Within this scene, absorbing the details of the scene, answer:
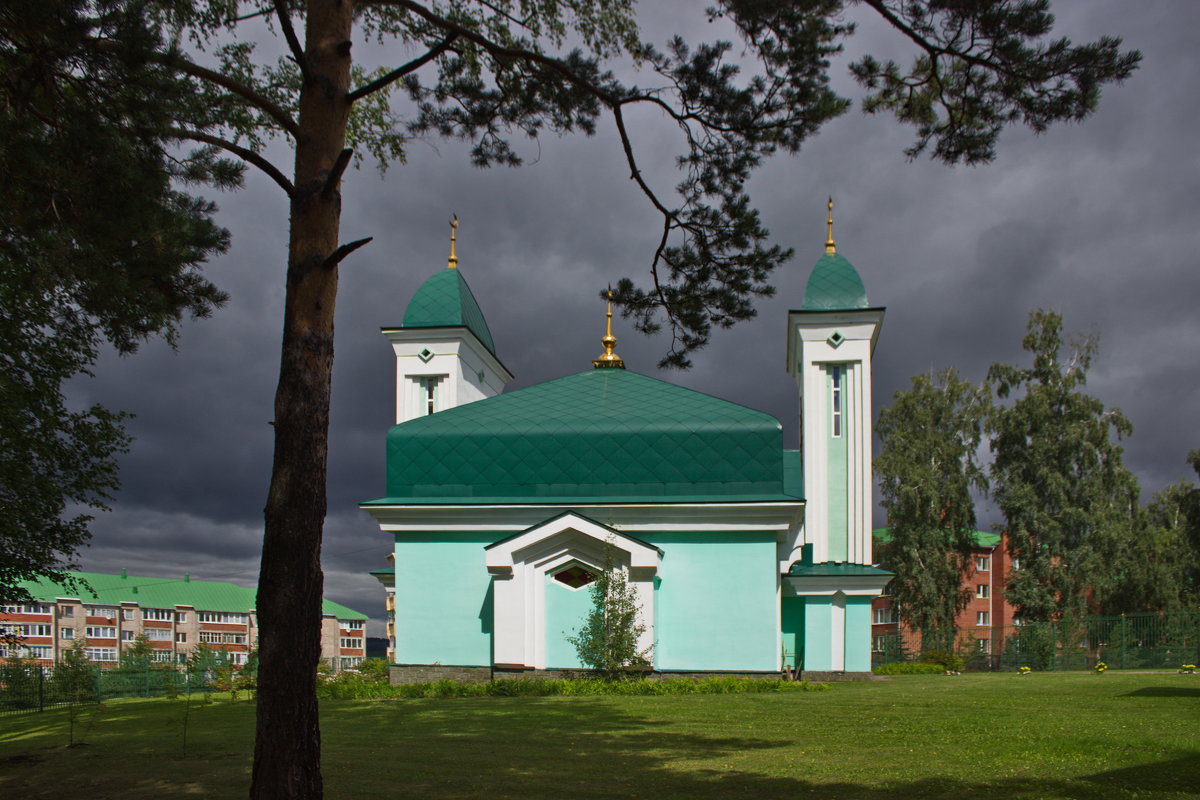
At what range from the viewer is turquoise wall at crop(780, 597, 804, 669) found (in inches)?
985

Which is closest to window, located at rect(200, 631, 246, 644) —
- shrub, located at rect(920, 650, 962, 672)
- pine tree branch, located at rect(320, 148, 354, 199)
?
shrub, located at rect(920, 650, 962, 672)

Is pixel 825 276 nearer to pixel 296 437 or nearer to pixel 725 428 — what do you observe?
pixel 725 428

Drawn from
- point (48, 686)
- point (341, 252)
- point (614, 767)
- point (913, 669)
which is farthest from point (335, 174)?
point (913, 669)

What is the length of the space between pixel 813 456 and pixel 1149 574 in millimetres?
18619

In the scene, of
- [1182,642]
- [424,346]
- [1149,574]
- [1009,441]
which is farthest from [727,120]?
[1149,574]

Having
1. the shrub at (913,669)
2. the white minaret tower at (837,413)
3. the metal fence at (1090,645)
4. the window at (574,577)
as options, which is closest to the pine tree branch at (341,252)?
the window at (574,577)

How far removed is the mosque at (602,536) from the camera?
21062 millimetres

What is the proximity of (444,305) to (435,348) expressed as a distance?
4.71 feet

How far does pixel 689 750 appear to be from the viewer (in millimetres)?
10797

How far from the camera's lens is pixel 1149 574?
123 ft

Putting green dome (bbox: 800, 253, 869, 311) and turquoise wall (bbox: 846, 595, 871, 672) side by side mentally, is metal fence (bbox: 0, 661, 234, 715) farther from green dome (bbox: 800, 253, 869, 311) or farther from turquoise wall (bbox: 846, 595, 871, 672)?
green dome (bbox: 800, 253, 869, 311)

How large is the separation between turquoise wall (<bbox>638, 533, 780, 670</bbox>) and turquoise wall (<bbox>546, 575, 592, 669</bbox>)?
1662mm

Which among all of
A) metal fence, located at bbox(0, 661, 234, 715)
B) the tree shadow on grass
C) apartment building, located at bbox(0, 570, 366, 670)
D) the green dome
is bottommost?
apartment building, located at bbox(0, 570, 366, 670)

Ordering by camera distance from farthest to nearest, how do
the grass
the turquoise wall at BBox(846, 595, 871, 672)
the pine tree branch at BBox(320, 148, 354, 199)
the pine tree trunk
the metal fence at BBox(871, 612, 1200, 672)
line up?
the metal fence at BBox(871, 612, 1200, 672) < the turquoise wall at BBox(846, 595, 871, 672) < the grass < the pine tree branch at BBox(320, 148, 354, 199) < the pine tree trunk
